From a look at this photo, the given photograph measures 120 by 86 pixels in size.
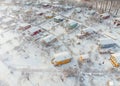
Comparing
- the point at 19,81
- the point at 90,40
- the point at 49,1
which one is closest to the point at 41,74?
the point at 19,81

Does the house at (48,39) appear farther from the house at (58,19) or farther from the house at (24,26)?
the house at (58,19)

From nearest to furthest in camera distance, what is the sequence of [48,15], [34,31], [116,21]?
[34,31]
[116,21]
[48,15]

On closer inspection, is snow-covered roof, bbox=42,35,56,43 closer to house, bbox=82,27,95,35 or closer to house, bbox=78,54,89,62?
house, bbox=82,27,95,35

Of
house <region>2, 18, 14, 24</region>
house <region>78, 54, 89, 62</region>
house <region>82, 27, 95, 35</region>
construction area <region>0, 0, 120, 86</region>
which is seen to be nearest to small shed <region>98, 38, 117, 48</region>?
construction area <region>0, 0, 120, 86</region>

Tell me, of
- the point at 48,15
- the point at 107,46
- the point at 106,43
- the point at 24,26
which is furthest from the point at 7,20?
the point at 107,46

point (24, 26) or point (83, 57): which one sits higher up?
point (24, 26)

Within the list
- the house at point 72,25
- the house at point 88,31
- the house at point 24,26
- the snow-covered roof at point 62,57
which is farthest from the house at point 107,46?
the house at point 24,26

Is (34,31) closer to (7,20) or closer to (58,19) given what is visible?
(58,19)

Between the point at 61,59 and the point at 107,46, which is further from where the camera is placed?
the point at 107,46

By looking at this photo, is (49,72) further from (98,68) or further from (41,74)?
(98,68)
